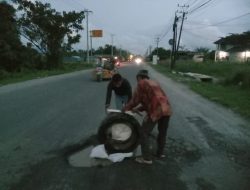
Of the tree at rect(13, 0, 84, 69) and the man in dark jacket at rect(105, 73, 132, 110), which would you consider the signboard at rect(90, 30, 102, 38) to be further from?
the man in dark jacket at rect(105, 73, 132, 110)

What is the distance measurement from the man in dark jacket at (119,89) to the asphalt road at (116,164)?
3.50ft

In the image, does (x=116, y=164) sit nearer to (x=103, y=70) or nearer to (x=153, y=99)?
(x=153, y=99)

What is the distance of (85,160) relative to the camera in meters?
7.27

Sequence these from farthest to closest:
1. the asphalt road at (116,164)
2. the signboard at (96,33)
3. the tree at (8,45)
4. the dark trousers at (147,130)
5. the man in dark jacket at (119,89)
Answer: the signboard at (96,33) → the tree at (8,45) → the man in dark jacket at (119,89) → the dark trousers at (147,130) → the asphalt road at (116,164)

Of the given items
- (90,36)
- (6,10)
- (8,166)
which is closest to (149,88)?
(8,166)

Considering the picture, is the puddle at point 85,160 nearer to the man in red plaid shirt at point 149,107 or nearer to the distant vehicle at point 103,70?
the man in red plaid shirt at point 149,107

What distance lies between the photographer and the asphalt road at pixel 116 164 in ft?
19.7

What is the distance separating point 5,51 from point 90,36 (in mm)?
44328

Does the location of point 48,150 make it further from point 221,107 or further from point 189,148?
point 221,107

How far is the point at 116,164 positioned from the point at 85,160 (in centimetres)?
61

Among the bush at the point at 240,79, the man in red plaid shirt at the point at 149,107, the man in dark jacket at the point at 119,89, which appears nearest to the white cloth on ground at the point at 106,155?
the man in red plaid shirt at the point at 149,107

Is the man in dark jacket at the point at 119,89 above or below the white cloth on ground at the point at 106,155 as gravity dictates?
above

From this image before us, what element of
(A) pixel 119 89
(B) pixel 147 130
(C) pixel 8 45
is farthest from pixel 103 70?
(B) pixel 147 130

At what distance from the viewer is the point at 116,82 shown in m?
8.24
